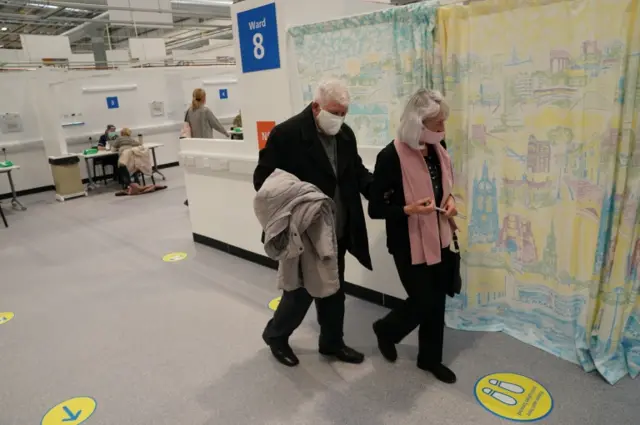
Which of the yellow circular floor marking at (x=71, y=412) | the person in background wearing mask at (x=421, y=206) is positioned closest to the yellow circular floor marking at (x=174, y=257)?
the yellow circular floor marking at (x=71, y=412)

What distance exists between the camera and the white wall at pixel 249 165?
10.1 ft

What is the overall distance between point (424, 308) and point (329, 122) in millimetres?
971

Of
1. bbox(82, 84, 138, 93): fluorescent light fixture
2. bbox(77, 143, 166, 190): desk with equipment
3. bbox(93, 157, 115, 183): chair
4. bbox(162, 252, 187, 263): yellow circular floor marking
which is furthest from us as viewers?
bbox(82, 84, 138, 93): fluorescent light fixture

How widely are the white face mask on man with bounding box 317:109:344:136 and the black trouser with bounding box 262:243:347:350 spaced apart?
56cm

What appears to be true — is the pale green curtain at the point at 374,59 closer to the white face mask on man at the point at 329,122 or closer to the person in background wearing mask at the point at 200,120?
the white face mask on man at the point at 329,122

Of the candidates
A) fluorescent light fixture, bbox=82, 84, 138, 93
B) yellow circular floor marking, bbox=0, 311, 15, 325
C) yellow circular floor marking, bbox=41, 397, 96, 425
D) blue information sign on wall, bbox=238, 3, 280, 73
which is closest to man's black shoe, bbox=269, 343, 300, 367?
yellow circular floor marking, bbox=41, 397, 96, 425

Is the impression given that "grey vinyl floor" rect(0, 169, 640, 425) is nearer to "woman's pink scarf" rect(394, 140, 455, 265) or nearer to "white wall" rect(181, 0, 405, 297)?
"white wall" rect(181, 0, 405, 297)

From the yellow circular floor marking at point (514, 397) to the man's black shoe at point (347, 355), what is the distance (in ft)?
1.99

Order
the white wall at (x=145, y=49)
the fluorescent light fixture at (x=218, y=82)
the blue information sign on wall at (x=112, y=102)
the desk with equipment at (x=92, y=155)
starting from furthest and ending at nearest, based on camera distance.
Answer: the fluorescent light fixture at (x=218, y=82) < the white wall at (x=145, y=49) < the blue information sign on wall at (x=112, y=102) < the desk with equipment at (x=92, y=155)

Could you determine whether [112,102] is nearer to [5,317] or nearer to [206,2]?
[206,2]

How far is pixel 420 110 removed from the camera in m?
1.93

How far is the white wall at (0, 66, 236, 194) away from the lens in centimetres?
761

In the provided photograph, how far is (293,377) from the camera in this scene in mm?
2381

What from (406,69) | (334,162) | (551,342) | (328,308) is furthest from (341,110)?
(551,342)
